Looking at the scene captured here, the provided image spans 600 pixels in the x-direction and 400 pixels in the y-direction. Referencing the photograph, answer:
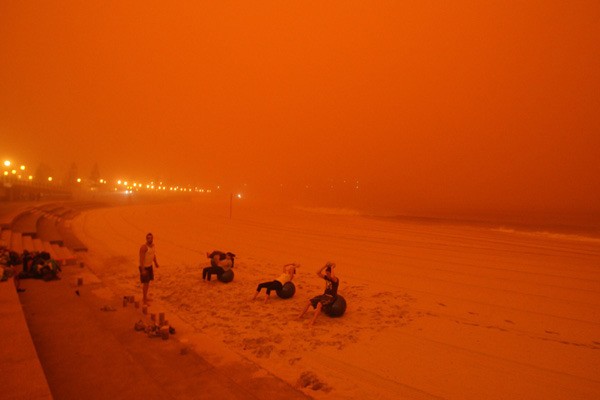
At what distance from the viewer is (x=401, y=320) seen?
28.4 ft

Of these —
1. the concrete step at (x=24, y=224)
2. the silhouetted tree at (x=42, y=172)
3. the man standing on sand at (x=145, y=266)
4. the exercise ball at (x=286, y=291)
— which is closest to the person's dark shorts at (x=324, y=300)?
the exercise ball at (x=286, y=291)

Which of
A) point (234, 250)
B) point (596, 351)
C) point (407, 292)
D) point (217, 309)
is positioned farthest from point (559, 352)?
point (234, 250)

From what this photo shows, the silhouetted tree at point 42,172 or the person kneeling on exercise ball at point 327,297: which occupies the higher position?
the silhouetted tree at point 42,172

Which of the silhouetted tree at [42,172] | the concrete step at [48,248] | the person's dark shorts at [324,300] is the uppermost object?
the silhouetted tree at [42,172]

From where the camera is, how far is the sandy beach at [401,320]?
5961 mm

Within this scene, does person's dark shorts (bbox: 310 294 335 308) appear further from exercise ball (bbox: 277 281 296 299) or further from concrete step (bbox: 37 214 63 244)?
concrete step (bbox: 37 214 63 244)

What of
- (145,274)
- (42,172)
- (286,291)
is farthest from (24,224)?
(42,172)

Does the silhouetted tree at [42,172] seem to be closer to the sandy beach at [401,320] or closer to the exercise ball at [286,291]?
the sandy beach at [401,320]

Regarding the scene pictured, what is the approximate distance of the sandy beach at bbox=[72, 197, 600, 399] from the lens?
5.96 meters

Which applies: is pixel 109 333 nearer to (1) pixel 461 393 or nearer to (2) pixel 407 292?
(1) pixel 461 393

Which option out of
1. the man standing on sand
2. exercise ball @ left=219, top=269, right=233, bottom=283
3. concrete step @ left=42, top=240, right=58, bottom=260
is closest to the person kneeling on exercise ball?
exercise ball @ left=219, top=269, right=233, bottom=283

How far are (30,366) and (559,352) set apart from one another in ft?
30.3

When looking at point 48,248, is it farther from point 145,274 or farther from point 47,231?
point 145,274

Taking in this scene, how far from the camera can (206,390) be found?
4922 mm
